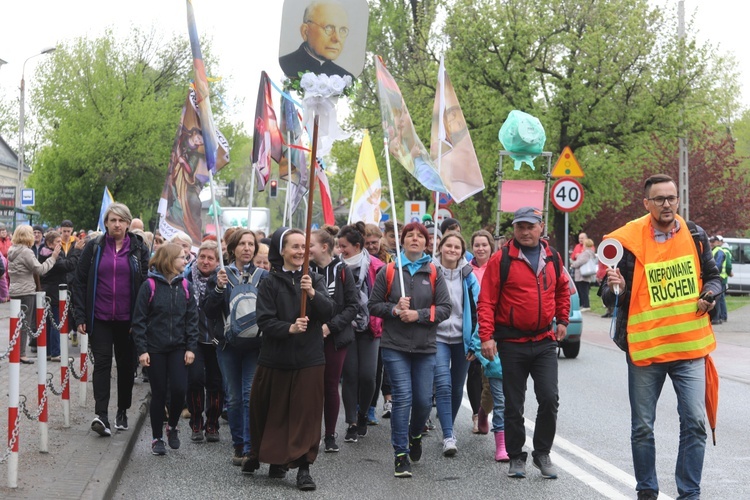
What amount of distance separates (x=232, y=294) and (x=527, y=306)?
2.21m

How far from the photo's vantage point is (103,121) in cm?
5219

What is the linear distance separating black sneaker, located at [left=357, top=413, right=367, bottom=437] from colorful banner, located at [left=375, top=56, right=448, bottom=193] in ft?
6.77

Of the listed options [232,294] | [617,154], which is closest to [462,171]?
[232,294]

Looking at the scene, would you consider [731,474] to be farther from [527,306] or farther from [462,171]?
[462,171]

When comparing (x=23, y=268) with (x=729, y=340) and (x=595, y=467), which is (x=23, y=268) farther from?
(x=729, y=340)

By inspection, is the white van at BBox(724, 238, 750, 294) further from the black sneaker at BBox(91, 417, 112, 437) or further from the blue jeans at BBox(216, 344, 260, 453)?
the black sneaker at BBox(91, 417, 112, 437)

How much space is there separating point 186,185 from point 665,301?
234 inches

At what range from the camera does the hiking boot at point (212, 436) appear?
9461mm

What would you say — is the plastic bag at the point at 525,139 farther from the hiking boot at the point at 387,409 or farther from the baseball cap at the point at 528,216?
the baseball cap at the point at 528,216

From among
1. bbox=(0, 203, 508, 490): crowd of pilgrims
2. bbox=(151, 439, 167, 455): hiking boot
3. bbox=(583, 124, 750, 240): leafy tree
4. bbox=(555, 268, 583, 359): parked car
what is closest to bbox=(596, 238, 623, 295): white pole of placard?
bbox=(0, 203, 508, 490): crowd of pilgrims

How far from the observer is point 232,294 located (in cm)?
833

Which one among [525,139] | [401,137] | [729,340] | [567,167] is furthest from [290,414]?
[729,340]

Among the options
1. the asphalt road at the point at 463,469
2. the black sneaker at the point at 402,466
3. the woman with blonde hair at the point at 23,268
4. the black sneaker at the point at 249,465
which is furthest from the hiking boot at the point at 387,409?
the woman with blonde hair at the point at 23,268

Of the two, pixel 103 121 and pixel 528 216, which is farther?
pixel 103 121
